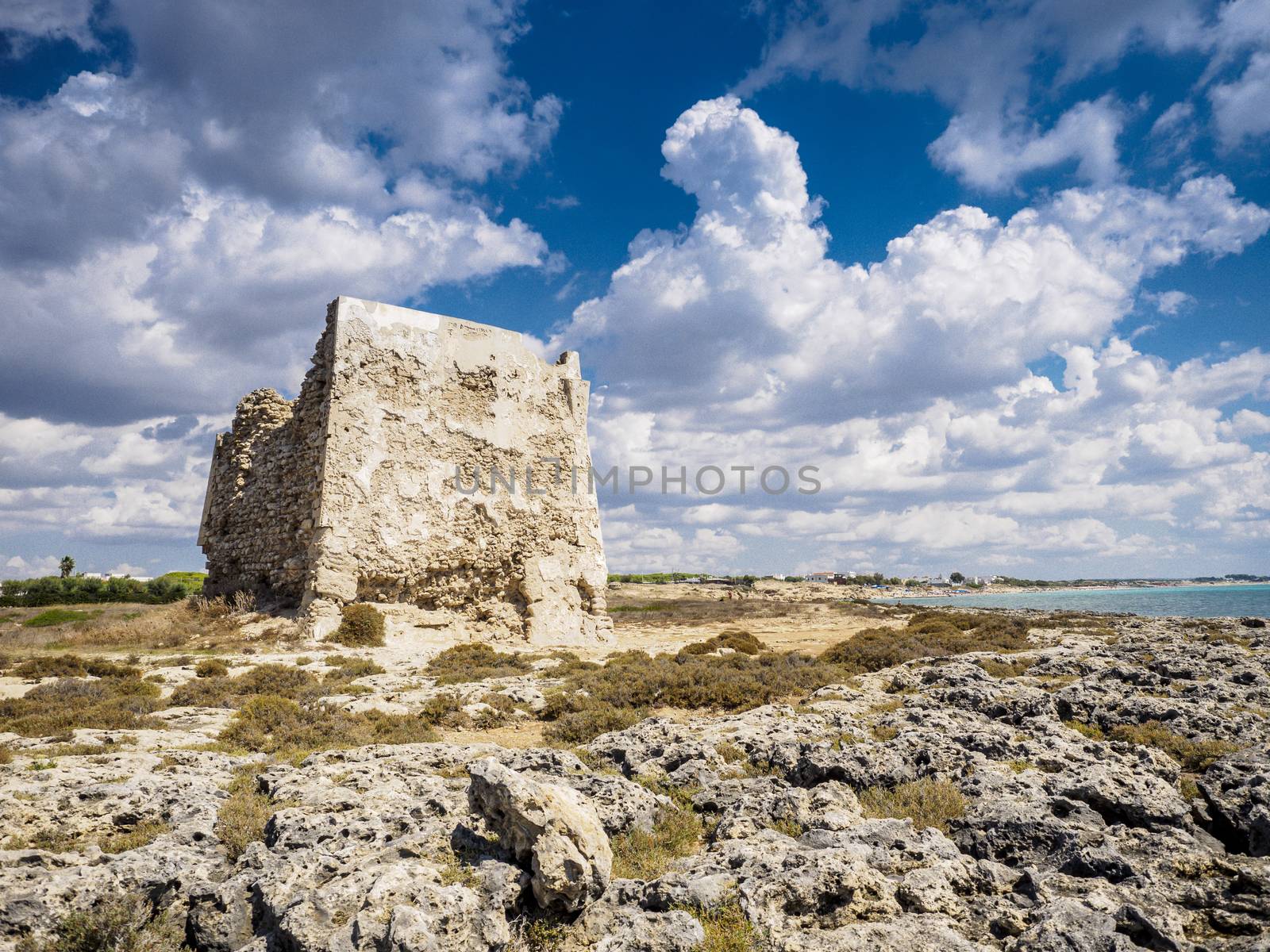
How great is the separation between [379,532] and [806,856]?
1383 centimetres

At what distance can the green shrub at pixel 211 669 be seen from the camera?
10914 millimetres

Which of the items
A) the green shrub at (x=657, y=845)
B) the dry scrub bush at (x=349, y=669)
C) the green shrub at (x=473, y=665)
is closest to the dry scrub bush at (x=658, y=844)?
the green shrub at (x=657, y=845)

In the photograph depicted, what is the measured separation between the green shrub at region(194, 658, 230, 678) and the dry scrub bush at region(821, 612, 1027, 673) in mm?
10726

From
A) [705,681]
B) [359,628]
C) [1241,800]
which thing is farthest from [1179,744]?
[359,628]

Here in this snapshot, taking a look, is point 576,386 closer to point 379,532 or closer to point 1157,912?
point 379,532

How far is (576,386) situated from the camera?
2006 cm

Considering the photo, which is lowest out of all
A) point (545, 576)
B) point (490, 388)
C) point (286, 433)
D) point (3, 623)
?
point (3, 623)

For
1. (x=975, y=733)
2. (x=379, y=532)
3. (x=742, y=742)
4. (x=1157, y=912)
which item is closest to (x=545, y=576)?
(x=379, y=532)

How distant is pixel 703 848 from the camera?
191 inches

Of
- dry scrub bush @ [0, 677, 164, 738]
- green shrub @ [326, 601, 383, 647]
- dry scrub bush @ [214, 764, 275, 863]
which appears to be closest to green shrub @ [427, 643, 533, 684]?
green shrub @ [326, 601, 383, 647]

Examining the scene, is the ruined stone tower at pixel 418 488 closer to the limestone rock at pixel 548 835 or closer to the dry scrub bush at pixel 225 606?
the dry scrub bush at pixel 225 606

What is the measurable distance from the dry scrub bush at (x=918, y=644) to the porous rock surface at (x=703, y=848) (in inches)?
257

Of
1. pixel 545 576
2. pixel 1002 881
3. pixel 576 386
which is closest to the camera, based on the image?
pixel 1002 881

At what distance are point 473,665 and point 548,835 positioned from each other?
9970 millimetres
